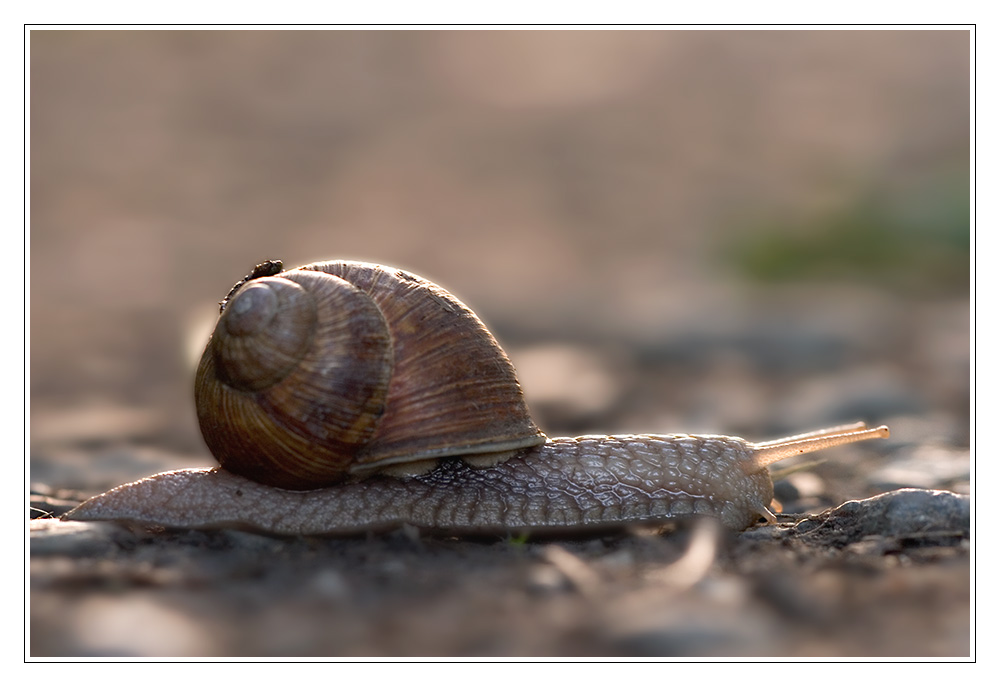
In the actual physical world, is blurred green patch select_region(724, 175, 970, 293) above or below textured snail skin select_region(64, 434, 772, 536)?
above

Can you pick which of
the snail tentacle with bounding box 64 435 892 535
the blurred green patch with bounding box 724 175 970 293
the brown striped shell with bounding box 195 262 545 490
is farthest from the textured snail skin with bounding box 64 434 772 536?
the blurred green patch with bounding box 724 175 970 293

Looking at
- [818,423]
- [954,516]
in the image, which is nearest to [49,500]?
[954,516]

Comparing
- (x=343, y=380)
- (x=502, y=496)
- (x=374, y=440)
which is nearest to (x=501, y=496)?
(x=502, y=496)

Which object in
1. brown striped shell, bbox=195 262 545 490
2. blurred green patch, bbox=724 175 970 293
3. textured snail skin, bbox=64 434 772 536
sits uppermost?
blurred green patch, bbox=724 175 970 293

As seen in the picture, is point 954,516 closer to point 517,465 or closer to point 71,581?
point 517,465

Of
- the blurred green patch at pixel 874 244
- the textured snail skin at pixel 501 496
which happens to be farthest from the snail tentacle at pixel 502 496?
the blurred green patch at pixel 874 244

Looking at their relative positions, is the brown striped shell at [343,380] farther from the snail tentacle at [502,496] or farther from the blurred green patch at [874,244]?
the blurred green patch at [874,244]

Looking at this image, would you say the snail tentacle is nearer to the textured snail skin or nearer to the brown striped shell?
the textured snail skin
